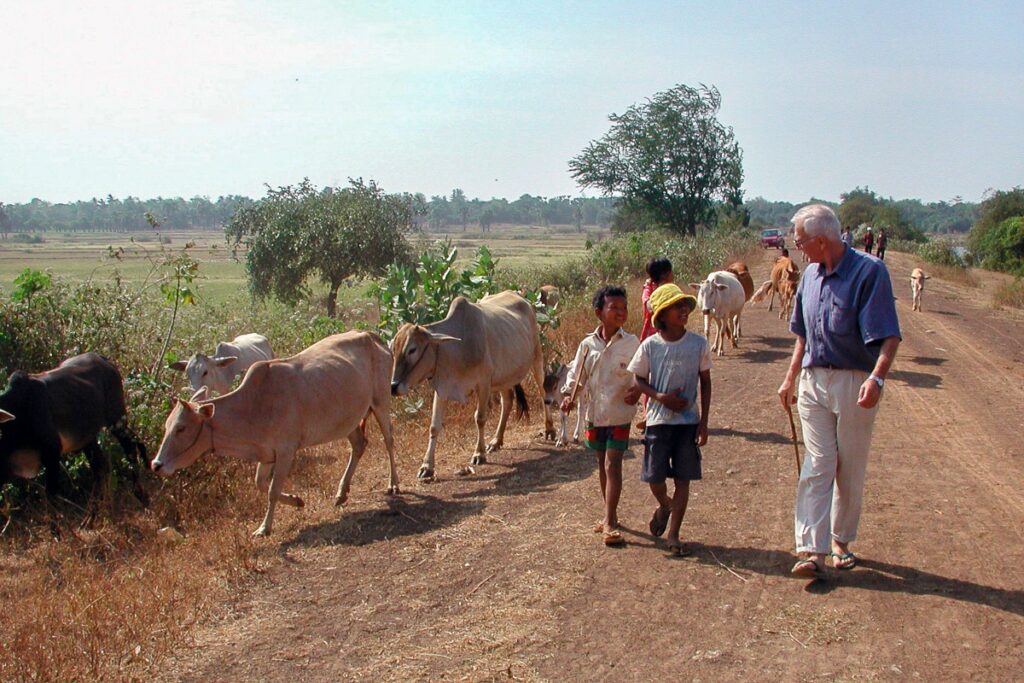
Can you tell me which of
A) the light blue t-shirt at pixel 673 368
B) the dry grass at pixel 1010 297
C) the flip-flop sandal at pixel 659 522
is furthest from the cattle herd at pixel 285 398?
the dry grass at pixel 1010 297

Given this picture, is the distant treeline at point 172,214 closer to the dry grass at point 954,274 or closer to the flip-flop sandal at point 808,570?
the dry grass at point 954,274

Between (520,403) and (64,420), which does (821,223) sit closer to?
(520,403)

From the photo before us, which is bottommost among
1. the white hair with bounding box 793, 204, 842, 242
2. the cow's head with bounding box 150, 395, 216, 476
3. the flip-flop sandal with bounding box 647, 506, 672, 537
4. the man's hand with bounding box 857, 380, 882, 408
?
the flip-flop sandal with bounding box 647, 506, 672, 537

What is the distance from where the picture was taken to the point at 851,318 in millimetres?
5180

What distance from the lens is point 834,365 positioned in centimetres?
523

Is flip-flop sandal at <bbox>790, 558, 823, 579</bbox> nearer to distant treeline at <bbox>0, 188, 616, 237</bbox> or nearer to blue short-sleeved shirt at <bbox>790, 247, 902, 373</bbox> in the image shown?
blue short-sleeved shirt at <bbox>790, 247, 902, 373</bbox>

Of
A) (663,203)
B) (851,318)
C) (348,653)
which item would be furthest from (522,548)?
(663,203)

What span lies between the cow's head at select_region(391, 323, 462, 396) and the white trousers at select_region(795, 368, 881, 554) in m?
4.15

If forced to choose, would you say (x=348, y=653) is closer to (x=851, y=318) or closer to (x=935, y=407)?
(x=851, y=318)

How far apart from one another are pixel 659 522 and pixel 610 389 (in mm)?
948

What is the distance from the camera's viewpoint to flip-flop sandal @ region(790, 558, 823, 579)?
5.46 m

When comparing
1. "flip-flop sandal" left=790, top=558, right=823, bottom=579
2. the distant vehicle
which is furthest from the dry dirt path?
the distant vehicle

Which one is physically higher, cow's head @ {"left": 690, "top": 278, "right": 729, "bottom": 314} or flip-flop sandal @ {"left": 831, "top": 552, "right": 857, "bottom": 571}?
cow's head @ {"left": 690, "top": 278, "right": 729, "bottom": 314}

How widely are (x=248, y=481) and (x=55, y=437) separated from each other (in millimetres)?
1786
